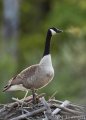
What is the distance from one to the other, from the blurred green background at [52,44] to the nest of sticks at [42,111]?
593 cm

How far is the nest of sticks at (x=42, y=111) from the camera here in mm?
12711

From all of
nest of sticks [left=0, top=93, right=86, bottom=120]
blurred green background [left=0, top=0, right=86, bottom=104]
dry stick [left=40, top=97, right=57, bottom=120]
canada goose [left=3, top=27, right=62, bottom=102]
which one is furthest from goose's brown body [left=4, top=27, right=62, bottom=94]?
blurred green background [left=0, top=0, right=86, bottom=104]

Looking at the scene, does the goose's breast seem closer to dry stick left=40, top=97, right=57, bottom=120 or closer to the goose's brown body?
the goose's brown body

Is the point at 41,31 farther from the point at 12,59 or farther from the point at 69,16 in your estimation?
the point at 12,59

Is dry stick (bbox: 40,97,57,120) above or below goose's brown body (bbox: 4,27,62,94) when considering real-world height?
below

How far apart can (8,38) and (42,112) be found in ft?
73.3

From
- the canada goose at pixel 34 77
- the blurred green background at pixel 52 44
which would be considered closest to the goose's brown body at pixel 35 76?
the canada goose at pixel 34 77

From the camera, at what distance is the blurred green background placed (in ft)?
A: 85.3

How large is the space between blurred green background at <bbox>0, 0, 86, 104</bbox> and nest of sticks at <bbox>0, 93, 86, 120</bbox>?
5934mm

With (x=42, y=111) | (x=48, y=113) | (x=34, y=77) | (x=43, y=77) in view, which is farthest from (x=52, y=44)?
(x=48, y=113)

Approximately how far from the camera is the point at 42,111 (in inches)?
509

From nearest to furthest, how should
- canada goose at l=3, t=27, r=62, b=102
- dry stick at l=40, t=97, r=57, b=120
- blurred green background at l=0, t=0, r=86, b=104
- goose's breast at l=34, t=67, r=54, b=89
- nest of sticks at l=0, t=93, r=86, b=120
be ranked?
dry stick at l=40, t=97, r=57, b=120 < nest of sticks at l=0, t=93, r=86, b=120 < goose's breast at l=34, t=67, r=54, b=89 < canada goose at l=3, t=27, r=62, b=102 < blurred green background at l=0, t=0, r=86, b=104

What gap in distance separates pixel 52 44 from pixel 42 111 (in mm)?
20761

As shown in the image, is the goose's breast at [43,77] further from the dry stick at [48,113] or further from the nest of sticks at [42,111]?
the dry stick at [48,113]
